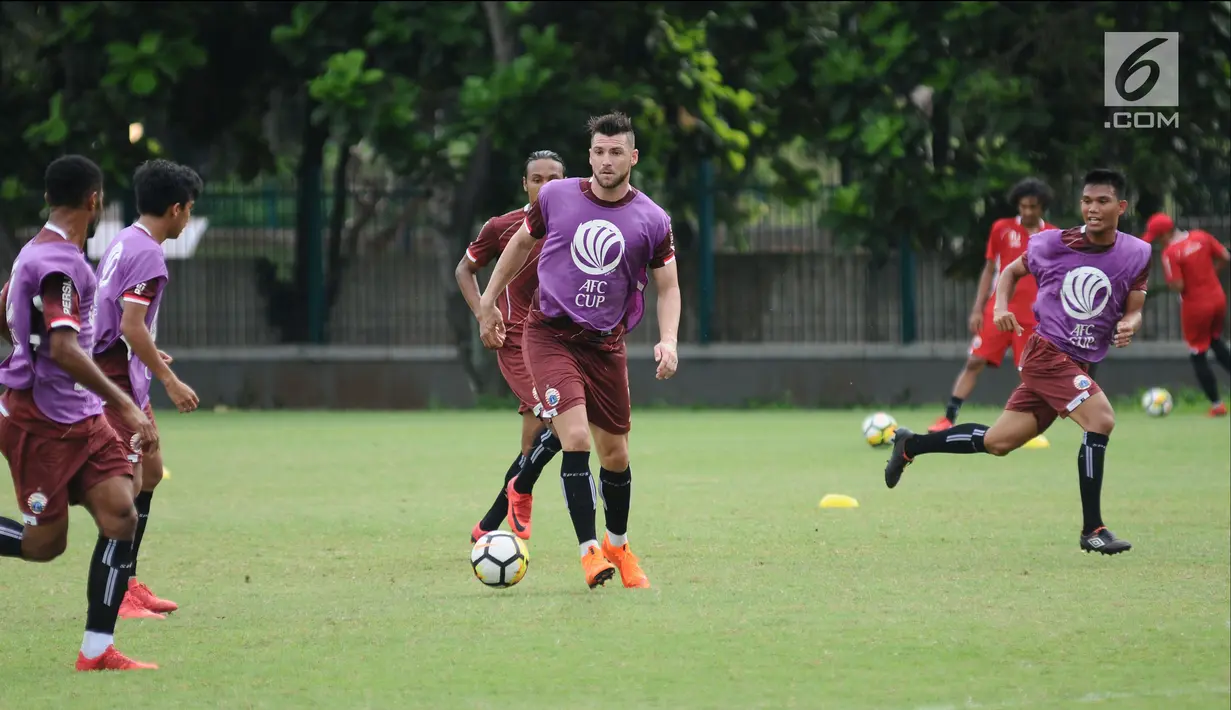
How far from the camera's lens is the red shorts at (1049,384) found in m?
9.44

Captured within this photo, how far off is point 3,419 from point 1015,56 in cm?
1607

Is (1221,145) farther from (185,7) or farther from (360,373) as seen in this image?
(185,7)

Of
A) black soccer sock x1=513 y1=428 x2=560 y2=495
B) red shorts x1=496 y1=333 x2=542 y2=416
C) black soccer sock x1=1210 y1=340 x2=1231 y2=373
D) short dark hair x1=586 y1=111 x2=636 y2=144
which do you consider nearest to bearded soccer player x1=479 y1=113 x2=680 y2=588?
short dark hair x1=586 y1=111 x2=636 y2=144

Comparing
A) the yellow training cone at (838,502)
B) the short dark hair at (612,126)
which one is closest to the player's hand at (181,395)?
the short dark hair at (612,126)

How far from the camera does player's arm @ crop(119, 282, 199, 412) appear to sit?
22.8 feet

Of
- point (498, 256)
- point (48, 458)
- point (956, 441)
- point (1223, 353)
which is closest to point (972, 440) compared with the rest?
point (956, 441)

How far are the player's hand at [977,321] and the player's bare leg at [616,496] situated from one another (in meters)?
7.39

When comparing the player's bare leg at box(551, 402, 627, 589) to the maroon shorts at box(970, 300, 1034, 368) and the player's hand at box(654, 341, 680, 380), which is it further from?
the maroon shorts at box(970, 300, 1034, 368)

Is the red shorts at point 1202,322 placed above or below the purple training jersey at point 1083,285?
below

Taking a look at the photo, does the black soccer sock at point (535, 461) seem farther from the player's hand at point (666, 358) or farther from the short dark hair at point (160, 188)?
the short dark hair at point (160, 188)

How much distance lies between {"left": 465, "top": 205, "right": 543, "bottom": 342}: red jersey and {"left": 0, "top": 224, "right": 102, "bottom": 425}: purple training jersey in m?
3.65

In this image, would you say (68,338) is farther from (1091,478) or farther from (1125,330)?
(1125,330)

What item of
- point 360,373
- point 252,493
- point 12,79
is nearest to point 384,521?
point 252,493

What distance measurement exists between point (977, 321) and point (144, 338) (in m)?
9.68
